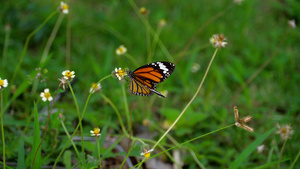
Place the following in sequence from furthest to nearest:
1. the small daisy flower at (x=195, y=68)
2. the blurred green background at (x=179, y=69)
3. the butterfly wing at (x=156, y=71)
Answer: the small daisy flower at (x=195, y=68), the blurred green background at (x=179, y=69), the butterfly wing at (x=156, y=71)

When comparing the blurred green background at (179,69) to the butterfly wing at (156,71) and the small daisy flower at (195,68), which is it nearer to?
the small daisy flower at (195,68)

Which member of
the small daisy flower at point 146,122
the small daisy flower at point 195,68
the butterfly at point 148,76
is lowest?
the small daisy flower at point 146,122

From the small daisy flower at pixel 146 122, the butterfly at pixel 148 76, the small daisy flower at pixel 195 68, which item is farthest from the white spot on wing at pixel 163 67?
the small daisy flower at pixel 195 68

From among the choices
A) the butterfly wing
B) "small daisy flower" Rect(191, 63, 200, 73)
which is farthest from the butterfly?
"small daisy flower" Rect(191, 63, 200, 73)

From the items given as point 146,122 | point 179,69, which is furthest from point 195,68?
point 146,122

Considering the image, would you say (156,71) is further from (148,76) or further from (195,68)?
(195,68)

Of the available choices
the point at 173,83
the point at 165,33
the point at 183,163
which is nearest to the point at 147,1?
the point at 165,33
